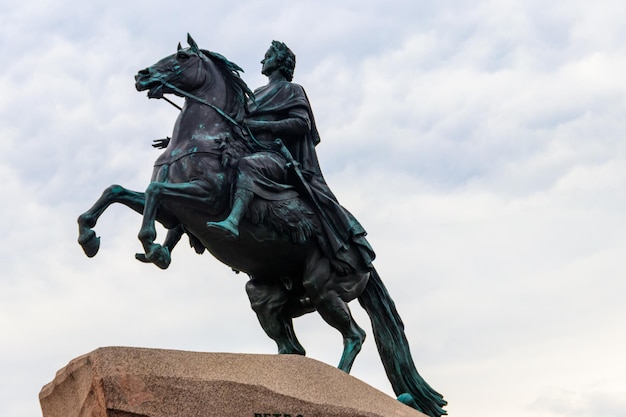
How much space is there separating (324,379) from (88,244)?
7.21 feet

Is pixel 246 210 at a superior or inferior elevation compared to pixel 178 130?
inferior

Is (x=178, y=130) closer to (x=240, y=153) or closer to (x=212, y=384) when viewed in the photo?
(x=240, y=153)

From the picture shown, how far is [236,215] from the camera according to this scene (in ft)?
32.5

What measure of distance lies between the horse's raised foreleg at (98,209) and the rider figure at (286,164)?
0.76m

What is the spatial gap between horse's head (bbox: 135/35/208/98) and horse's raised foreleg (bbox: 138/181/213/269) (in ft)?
3.52

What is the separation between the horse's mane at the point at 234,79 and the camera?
35.7 ft

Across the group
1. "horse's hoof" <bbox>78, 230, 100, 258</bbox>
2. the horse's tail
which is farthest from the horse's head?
the horse's tail

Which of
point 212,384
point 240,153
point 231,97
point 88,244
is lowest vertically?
point 212,384

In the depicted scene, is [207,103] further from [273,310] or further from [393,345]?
[393,345]

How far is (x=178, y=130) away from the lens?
34.5 feet

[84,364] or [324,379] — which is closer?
[84,364]

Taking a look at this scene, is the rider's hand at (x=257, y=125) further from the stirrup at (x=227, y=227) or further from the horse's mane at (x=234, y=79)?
the stirrup at (x=227, y=227)

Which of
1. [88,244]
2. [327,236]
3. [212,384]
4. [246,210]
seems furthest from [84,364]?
[327,236]

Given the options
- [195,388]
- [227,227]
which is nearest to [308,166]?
[227,227]
